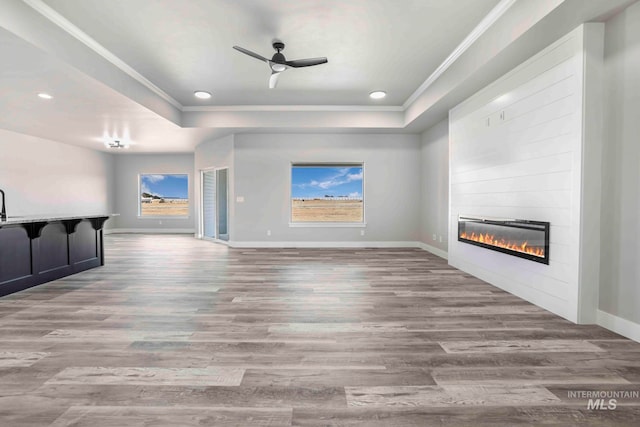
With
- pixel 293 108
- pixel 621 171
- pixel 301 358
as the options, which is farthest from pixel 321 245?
pixel 621 171

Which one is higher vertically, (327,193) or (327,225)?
(327,193)

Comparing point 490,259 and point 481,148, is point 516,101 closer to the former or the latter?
point 481,148

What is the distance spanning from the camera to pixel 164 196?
1041cm

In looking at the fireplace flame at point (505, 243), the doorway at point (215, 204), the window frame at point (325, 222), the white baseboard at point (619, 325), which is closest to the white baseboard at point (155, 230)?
the doorway at point (215, 204)

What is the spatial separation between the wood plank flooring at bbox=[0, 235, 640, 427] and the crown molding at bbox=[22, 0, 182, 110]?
2900 millimetres

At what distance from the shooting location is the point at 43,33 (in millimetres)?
3078

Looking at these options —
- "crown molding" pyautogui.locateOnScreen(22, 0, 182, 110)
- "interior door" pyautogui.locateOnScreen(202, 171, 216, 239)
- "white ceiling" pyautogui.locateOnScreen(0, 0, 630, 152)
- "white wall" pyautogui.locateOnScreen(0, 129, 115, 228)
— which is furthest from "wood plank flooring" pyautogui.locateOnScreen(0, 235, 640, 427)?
"white wall" pyautogui.locateOnScreen(0, 129, 115, 228)

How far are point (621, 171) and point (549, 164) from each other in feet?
1.85

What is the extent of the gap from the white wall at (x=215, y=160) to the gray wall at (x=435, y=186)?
14.2ft

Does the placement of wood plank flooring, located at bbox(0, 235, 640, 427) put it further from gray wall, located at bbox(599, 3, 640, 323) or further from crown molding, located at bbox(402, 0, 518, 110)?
crown molding, located at bbox(402, 0, 518, 110)

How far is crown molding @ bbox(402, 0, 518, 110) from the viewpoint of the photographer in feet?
9.84

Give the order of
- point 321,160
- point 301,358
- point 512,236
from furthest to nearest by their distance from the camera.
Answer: point 321,160, point 512,236, point 301,358

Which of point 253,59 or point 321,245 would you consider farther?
point 321,245

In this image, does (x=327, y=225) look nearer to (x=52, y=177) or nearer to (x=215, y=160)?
(x=215, y=160)
